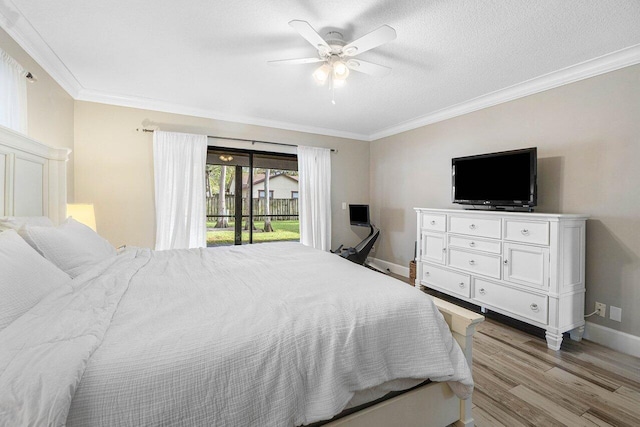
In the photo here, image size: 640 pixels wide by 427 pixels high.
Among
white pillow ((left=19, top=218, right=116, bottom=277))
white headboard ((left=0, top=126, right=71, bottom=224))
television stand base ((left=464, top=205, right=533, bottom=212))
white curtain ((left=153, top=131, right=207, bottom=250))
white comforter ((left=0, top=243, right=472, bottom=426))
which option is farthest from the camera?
white curtain ((left=153, top=131, right=207, bottom=250))

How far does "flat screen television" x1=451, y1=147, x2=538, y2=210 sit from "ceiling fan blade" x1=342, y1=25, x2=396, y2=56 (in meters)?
1.85

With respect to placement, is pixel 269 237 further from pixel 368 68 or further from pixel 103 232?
pixel 368 68

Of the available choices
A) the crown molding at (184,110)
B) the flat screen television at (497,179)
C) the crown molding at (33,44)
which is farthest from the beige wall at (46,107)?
the flat screen television at (497,179)

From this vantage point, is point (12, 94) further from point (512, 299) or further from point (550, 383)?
point (512, 299)

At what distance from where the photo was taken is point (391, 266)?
4766 mm

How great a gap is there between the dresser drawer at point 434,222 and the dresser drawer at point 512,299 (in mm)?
702

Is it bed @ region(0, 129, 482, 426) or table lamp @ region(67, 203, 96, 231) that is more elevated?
table lamp @ region(67, 203, 96, 231)

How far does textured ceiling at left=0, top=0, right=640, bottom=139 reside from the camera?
71.7 inches

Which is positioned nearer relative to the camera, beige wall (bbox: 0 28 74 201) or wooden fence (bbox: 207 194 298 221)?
beige wall (bbox: 0 28 74 201)

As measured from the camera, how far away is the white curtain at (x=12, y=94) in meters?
1.92

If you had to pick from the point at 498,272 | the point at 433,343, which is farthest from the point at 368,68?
the point at 498,272

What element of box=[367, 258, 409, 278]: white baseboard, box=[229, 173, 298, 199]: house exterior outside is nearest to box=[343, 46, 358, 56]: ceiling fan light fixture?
box=[229, 173, 298, 199]: house exterior outside

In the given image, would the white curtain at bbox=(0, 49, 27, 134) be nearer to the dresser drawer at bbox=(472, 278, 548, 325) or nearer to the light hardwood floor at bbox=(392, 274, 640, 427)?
the light hardwood floor at bbox=(392, 274, 640, 427)

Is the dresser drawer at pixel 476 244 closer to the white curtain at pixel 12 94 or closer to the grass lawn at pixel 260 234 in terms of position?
the grass lawn at pixel 260 234
